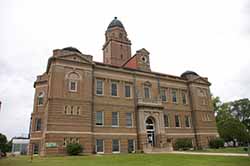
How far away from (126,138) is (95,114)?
17.5ft

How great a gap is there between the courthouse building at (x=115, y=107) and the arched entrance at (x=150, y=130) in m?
0.10

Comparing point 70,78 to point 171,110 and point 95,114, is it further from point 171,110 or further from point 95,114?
point 171,110

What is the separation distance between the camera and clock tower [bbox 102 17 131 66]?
1811 inches

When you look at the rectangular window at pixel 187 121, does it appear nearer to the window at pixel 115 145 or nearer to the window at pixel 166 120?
the window at pixel 166 120

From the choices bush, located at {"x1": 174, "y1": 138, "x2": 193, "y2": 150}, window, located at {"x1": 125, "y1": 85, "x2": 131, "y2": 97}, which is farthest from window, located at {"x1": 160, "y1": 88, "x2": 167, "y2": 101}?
bush, located at {"x1": 174, "y1": 138, "x2": 193, "y2": 150}

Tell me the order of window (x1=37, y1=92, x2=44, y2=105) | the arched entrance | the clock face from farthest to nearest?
the clock face
window (x1=37, y1=92, x2=44, y2=105)
the arched entrance

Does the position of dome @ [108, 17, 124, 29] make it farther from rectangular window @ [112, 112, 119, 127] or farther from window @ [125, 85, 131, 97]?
rectangular window @ [112, 112, 119, 127]

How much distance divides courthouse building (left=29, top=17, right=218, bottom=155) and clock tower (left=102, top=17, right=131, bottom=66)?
736 centimetres

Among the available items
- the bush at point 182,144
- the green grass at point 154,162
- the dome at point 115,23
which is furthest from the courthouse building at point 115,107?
the dome at point 115,23

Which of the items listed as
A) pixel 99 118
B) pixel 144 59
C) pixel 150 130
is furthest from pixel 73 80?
pixel 144 59

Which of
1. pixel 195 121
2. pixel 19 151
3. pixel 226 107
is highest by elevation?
pixel 226 107

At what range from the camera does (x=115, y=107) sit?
2986 centimetres

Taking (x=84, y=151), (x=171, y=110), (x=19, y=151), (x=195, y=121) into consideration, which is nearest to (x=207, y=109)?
(x=195, y=121)

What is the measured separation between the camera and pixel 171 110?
3509cm
